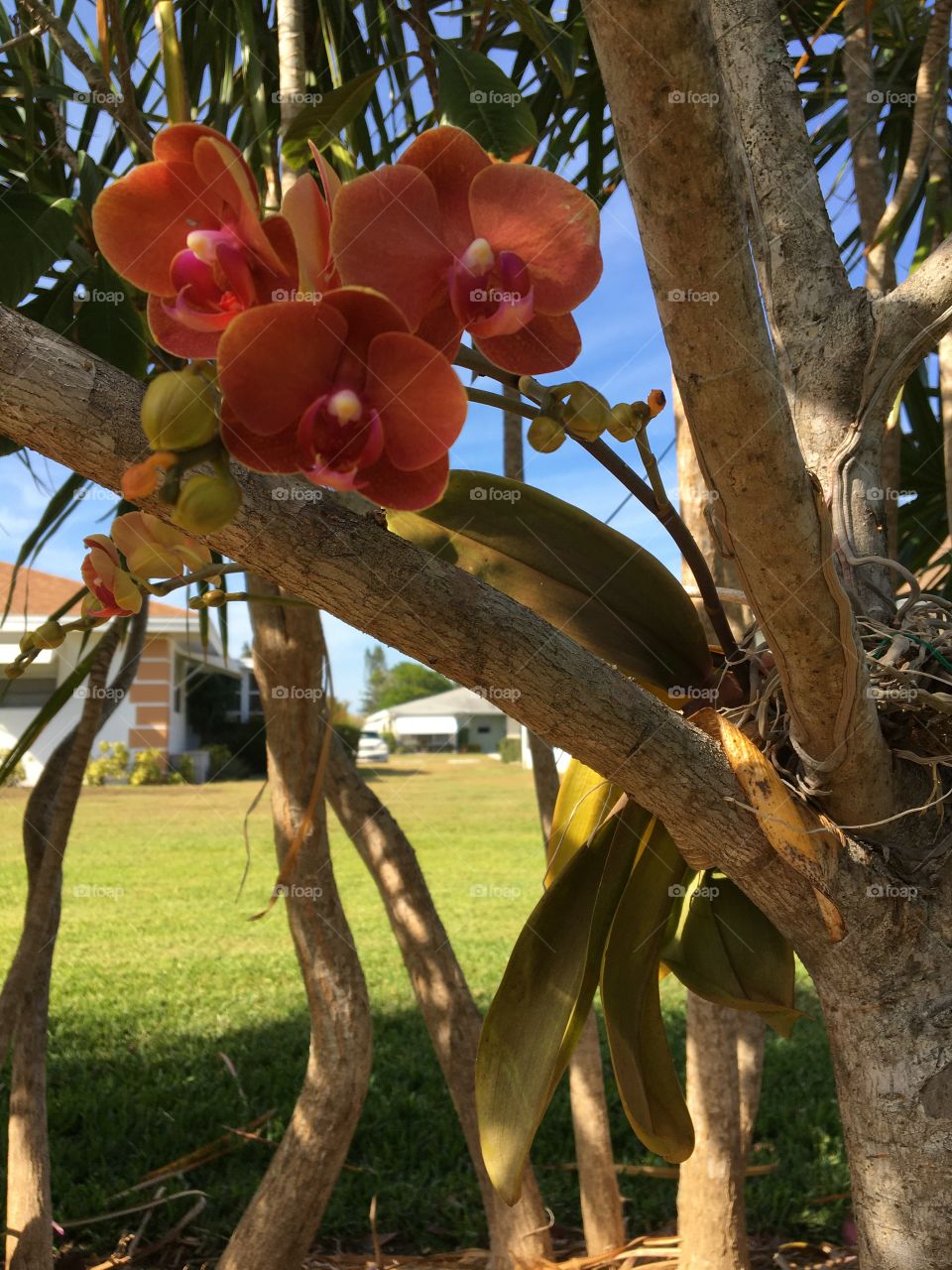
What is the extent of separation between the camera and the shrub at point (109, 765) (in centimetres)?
941

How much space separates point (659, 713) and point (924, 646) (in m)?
0.20

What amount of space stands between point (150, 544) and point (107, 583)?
2.0 inches

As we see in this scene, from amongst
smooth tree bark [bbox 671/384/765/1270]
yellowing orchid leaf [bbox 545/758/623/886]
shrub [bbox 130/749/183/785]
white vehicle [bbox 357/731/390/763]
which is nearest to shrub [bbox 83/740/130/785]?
shrub [bbox 130/749/183/785]

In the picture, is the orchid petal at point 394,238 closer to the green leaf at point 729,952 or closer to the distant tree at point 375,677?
the green leaf at point 729,952

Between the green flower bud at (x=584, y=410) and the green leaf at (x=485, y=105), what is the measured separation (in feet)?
1.54

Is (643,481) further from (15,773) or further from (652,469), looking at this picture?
(15,773)

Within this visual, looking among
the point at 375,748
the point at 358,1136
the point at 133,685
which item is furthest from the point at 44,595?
the point at 358,1136

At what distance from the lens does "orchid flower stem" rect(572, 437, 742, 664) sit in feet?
1.47

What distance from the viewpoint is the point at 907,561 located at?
2127mm

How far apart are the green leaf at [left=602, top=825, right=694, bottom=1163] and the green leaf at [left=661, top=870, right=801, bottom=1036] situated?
0.03 metres

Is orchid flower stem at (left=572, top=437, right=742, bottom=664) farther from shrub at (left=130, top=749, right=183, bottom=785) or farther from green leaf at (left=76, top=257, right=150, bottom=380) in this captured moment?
shrub at (left=130, top=749, right=183, bottom=785)

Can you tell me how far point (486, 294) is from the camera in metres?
0.28

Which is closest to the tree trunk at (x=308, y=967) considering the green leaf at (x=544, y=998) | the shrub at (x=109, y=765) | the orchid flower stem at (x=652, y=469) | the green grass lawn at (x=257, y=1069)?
the green grass lawn at (x=257, y=1069)

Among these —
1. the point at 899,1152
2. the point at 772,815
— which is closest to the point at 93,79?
the point at 772,815
